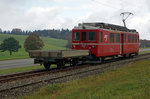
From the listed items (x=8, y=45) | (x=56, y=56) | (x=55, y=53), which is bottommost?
(x=56, y=56)

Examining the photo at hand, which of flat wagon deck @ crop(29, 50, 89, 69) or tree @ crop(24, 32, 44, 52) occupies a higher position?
tree @ crop(24, 32, 44, 52)

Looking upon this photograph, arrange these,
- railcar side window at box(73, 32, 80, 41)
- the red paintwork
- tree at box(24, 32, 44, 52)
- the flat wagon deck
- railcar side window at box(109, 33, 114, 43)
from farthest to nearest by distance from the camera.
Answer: tree at box(24, 32, 44, 52) → railcar side window at box(109, 33, 114, 43) → railcar side window at box(73, 32, 80, 41) → the red paintwork → the flat wagon deck

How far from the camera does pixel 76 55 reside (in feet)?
53.7

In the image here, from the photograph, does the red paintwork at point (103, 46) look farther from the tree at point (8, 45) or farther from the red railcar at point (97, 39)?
the tree at point (8, 45)

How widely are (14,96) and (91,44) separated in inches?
451

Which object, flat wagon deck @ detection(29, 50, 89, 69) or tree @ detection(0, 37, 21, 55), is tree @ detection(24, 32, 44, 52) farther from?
flat wagon deck @ detection(29, 50, 89, 69)

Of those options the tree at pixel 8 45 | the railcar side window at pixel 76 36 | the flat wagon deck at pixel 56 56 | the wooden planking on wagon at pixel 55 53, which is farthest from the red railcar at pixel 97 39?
the tree at pixel 8 45

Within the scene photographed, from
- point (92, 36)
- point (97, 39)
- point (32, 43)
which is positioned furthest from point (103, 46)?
point (32, 43)

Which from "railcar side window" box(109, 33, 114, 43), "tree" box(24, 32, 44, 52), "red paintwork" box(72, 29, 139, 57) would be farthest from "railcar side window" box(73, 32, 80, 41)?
"tree" box(24, 32, 44, 52)

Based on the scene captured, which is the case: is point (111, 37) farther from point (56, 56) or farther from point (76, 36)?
point (56, 56)

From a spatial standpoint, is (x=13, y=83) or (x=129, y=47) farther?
(x=129, y=47)

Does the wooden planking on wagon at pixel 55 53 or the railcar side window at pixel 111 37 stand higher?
the railcar side window at pixel 111 37

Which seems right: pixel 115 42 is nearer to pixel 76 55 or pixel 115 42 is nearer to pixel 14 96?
pixel 76 55

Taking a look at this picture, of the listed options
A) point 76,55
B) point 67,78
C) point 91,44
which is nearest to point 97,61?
point 91,44
